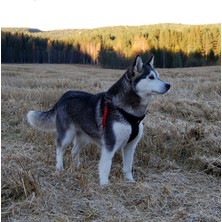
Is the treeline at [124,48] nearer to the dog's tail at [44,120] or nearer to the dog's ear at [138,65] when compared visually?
the dog's tail at [44,120]

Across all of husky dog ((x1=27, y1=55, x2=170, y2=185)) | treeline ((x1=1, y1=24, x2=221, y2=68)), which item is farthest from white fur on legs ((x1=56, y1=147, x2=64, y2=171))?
treeline ((x1=1, y1=24, x2=221, y2=68))

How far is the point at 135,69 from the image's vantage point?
4.49 metres

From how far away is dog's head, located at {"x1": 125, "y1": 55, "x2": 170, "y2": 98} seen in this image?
4.41 meters

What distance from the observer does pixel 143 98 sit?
4.55 metres

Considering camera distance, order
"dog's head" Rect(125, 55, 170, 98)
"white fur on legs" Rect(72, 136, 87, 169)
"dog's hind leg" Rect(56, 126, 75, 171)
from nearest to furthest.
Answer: "dog's head" Rect(125, 55, 170, 98) → "dog's hind leg" Rect(56, 126, 75, 171) → "white fur on legs" Rect(72, 136, 87, 169)

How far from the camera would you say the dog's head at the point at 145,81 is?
4414mm

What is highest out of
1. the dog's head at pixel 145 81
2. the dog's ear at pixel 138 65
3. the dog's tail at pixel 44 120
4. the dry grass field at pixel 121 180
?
the dog's ear at pixel 138 65

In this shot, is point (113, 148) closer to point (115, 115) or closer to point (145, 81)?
point (115, 115)

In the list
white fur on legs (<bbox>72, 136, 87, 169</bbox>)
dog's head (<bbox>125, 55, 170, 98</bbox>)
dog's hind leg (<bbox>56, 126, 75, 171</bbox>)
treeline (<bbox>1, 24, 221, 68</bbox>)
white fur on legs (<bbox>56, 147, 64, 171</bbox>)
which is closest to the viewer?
dog's head (<bbox>125, 55, 170, 98</bbox>)

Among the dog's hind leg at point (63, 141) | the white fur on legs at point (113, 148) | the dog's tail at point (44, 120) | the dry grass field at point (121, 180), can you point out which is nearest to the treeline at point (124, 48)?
the dry grass field at point (121, 180)

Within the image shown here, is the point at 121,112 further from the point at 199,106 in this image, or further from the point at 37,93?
the point at 37,93

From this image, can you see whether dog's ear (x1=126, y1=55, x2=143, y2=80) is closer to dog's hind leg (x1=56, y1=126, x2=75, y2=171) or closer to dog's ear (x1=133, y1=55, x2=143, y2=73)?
dog's ear (x1=133, y1=55, x2=143, y2=73)

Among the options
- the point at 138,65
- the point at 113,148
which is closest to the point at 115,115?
the point at 113,148

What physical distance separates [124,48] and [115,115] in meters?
64.1
